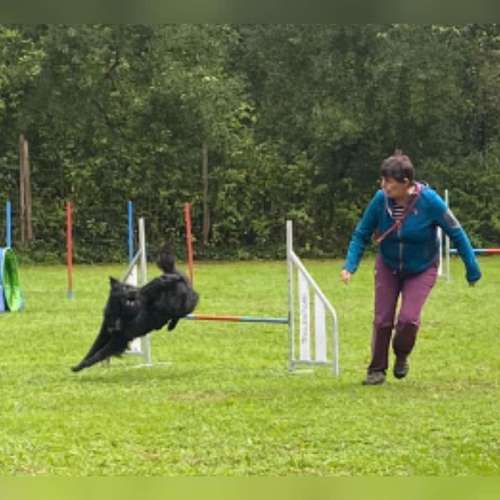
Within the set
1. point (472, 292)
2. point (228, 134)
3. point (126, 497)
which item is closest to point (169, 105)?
point (228, 134)

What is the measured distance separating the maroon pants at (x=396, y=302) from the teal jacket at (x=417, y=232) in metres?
0.06

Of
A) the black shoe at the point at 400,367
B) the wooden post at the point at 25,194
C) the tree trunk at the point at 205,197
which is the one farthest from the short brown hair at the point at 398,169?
the tree trunk at the point at 205,197

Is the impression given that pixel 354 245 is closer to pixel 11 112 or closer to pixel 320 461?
pixel 320 461

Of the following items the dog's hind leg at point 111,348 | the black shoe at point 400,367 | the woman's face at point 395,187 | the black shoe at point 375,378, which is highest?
the woman's face at point 395,187

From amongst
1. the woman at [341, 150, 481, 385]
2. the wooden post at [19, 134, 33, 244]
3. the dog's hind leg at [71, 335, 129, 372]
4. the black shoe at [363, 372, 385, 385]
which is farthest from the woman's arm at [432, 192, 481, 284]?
the wooden post at [19, 134, 33, 244]

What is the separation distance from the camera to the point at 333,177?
22453 mm

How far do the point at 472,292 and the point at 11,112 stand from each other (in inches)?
441

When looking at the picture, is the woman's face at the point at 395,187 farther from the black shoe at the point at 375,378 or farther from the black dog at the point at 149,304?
the black dog at the point at 149,304

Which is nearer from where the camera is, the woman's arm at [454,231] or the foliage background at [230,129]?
the woman's arm at [454,231]

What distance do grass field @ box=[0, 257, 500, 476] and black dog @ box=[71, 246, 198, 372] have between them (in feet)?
1.10

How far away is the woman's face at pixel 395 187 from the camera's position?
5.35 m

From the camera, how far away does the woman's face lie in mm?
5347

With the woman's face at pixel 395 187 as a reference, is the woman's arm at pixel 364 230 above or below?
below

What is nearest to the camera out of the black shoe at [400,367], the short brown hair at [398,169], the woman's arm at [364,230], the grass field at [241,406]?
the grass field at [241,406]
